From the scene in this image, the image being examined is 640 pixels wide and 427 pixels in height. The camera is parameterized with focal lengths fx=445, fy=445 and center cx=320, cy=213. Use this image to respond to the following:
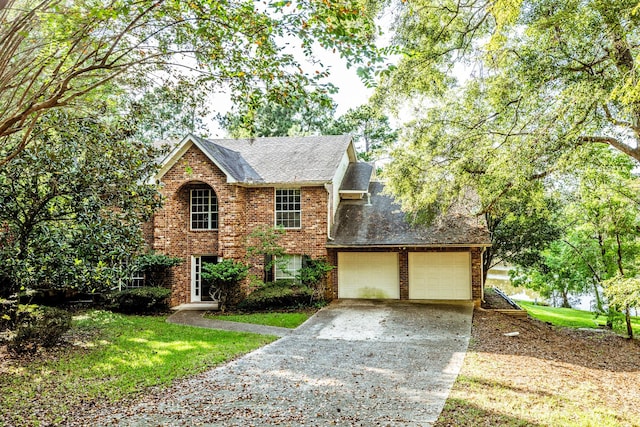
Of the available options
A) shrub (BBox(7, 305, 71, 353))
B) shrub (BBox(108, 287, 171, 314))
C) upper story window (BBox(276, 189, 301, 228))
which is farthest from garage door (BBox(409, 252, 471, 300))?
shrub (BBox(7, 305, 71, 353))

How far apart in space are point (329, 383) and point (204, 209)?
11.5 metres

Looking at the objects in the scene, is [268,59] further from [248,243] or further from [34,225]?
[248,243]

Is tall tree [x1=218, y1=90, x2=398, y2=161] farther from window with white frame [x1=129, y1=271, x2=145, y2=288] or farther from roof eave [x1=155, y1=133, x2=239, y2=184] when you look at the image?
window with white frame [x1=129, y1=271, x2=145, y2=288]

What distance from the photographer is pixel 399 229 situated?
17703 mm

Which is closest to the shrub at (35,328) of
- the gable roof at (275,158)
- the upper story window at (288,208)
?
the gable roof at (275,158)

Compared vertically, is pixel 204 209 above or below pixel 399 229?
above

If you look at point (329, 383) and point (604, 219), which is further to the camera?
point (604, 219)

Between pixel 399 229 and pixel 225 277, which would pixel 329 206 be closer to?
pixel 399 229

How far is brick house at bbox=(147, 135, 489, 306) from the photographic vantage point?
17.0 metres

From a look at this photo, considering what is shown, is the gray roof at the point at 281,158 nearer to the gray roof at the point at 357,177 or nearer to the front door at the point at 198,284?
the gray roof at the point at 357,177

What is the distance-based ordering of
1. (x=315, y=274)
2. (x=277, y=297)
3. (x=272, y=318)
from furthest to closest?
(x=315, y=274) < (x=277, y=297) < (x=272, y=318)

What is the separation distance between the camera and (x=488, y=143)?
37.8ft

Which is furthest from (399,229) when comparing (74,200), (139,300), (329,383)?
(74,200)

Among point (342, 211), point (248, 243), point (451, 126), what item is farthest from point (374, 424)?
point (342, 211)
